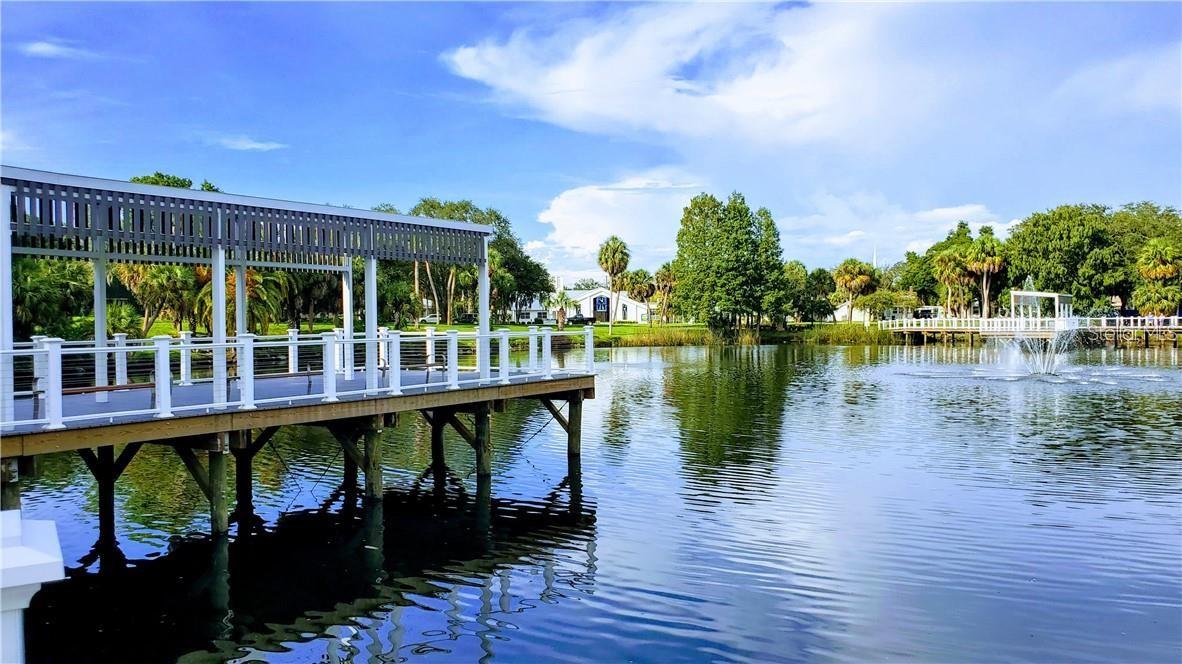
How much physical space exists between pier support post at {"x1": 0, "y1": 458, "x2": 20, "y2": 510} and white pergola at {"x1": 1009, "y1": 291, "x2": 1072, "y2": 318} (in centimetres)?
6476

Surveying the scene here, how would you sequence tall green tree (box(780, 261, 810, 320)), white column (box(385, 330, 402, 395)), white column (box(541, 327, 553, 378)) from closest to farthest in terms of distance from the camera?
white column (box(385, 330, 402, 395)), white column (box(541, 327, 553, 378)), tall green tree (box(780, 261, 810, 320))

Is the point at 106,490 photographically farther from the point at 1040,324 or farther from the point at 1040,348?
the point at 1040,324

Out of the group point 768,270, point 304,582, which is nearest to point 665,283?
point 768,270

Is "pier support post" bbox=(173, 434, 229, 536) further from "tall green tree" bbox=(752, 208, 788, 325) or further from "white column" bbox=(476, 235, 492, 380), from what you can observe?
"tall green tree" bbox=(752, 208, 788, 325)

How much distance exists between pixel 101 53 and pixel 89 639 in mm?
32557

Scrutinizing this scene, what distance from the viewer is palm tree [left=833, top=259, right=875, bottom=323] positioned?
9038cm

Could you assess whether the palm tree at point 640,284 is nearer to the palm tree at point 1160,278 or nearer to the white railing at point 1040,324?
the white railing at point 1040,324

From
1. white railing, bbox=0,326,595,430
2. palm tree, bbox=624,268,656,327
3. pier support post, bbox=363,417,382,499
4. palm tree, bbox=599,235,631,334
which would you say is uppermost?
palm tree, bbox=599,235,631,334

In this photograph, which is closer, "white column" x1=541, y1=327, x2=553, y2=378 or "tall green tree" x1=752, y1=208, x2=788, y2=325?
"white column" x1=541, y1=327, x2=553, y2=378

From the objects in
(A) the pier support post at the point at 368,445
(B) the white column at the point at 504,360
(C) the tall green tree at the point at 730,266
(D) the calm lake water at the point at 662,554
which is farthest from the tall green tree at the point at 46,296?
(C) the tall green tree at the point at 730,266

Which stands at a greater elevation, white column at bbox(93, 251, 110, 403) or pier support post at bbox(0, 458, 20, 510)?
white column at bbox(93, 251, 110, 403)

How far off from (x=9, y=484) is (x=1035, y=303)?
70548 mm

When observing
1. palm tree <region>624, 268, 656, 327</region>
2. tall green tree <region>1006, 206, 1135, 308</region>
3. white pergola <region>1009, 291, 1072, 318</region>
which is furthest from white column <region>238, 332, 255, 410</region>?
palm tree <region>624, 268, 656, 327</region>

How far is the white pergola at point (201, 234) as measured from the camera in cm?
1024
